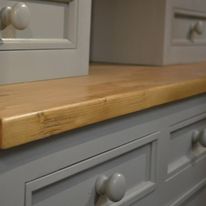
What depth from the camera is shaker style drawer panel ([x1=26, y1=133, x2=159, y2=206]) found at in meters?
0.50

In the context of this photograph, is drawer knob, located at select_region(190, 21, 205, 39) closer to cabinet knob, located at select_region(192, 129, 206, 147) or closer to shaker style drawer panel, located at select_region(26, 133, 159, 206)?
cabinet knob, located at select_region(192, 129, 206, 147)

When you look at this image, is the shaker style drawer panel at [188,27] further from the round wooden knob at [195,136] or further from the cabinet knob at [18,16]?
the cabinet knob at [18,16]

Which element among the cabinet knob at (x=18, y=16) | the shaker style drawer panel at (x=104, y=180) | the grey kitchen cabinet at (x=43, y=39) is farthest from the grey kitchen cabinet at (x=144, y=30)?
the cabinet knob at (x=18, y=16)

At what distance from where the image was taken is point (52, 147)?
49 centimetres

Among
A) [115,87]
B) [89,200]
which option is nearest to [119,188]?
[89,200]

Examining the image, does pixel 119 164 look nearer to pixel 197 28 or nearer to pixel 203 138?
pixel 203 138

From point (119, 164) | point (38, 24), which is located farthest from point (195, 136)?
point (38, 24)

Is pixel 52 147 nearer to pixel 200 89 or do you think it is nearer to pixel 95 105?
pixel 95 105

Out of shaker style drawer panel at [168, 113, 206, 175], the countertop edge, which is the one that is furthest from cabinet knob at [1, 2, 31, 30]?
shaker style drawer panel at [168, 113, 206, 175]

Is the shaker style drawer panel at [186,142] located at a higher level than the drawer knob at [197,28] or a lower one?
lower

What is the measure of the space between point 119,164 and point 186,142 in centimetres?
27

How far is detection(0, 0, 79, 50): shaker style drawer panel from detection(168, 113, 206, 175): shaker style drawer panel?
26 cm

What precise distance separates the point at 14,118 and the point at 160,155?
0.38m

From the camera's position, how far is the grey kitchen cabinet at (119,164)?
46 centimetres
